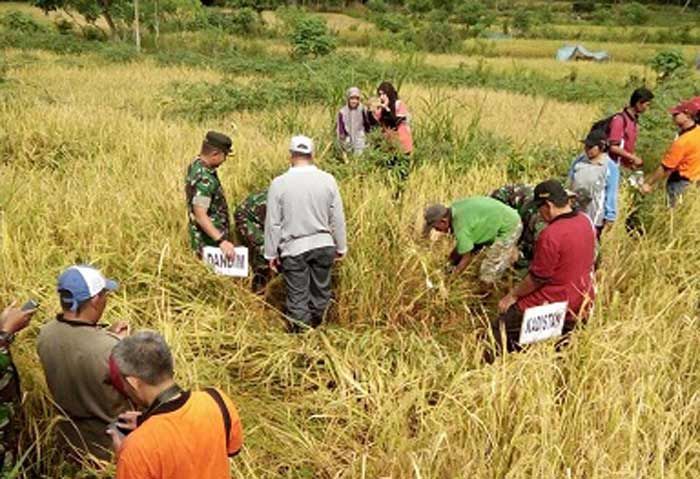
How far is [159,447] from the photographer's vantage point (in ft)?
6.31

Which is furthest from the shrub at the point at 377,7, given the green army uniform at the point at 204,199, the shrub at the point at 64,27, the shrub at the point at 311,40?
the green army uniform at the point at 204,199

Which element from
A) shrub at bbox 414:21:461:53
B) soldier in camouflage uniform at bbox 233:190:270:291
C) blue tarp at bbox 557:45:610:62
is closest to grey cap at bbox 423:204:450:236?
soldier in camouflage uniform at bbox 233:190:270:291

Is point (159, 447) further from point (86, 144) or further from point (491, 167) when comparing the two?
point (86, 144)

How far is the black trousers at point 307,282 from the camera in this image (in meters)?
4.03

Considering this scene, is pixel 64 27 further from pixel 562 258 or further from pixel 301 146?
pixel 562 258

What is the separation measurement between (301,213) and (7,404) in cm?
191

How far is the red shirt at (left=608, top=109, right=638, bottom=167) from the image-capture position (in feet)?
19.9

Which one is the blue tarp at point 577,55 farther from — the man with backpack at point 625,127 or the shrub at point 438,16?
the man with backpack at point 625,127

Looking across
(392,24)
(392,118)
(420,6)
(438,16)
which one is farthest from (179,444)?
(420,6)

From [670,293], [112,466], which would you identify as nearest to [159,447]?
[112,466]

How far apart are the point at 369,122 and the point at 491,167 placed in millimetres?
1263

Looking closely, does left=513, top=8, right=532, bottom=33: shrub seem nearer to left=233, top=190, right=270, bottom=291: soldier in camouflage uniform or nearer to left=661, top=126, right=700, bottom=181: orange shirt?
left=661, top=126, right=700, bottom=181: orange shirt

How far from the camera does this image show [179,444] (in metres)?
1.96

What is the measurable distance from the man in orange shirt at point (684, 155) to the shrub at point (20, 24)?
79.4 ft
